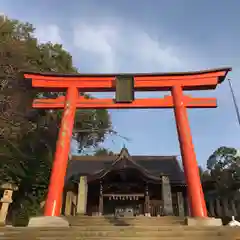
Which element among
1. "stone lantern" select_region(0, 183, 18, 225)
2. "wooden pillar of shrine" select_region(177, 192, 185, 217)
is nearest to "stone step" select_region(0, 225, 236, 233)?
"stone lantern" select_region(0, 183, 18, 225)

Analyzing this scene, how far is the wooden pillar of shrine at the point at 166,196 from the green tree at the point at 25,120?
497 centimetres

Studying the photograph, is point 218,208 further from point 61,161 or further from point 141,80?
point 61,161

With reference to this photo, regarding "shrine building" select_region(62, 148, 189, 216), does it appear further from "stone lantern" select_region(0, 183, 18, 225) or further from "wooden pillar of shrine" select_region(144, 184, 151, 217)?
"stone lantern" select_region(0, 183, 18, 225)

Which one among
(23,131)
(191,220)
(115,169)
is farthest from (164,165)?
(191,220)

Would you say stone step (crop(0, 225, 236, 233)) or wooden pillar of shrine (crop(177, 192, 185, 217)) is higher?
wooden pillar of shrine (crop(177, 192, 185, 217))

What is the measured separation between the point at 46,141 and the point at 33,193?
10.8ft

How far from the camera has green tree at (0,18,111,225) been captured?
1285cm

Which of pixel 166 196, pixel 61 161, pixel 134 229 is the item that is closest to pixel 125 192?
pixel 166 196

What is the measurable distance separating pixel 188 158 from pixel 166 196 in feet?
27.8

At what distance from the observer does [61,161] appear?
7.49 meters

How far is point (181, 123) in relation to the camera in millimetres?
8031

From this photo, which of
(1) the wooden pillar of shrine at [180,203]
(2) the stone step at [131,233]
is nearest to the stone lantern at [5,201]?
(2) the stone step at [131,233]

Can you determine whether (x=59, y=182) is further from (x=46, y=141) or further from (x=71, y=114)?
(x=46, y=141)

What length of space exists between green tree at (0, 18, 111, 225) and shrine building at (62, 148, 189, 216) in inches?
91.2
